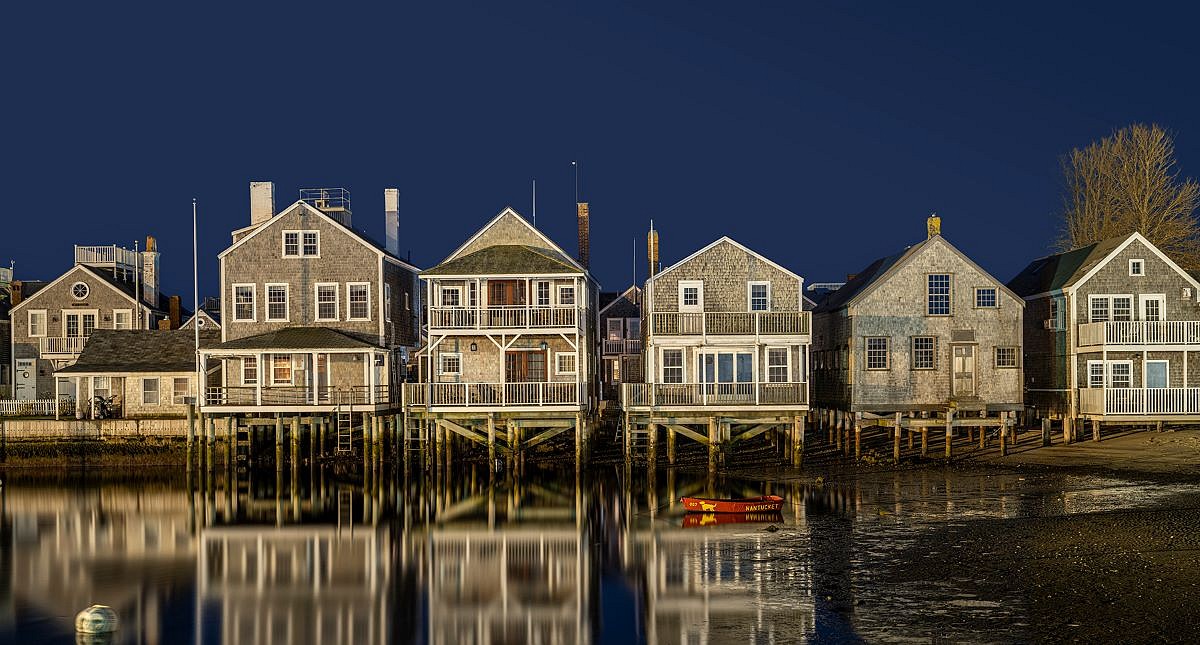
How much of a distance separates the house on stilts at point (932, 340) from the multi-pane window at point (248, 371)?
24133mm

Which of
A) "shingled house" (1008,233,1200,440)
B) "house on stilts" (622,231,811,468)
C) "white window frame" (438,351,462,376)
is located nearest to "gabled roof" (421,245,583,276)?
"white window frame" (438,351,462,376)

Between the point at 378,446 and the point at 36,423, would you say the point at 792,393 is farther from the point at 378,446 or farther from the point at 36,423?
the point at 36,423

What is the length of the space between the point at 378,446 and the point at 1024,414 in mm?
26697

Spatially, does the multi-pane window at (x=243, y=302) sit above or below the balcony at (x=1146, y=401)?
above

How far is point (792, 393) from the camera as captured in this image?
42.8 metres

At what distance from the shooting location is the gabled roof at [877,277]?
4572 centimetres

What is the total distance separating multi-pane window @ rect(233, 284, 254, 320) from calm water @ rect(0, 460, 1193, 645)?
7.79 m

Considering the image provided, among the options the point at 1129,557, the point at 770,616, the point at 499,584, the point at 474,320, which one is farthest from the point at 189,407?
the point at 1129,557

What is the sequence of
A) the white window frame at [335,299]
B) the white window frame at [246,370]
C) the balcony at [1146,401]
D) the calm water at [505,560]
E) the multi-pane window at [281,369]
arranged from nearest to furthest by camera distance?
the calm water at [505,560] → the balcony at [1146,401] → the multi-pane window at [281,369] → the white window frame at [246,370] → the white window frame at [335,299]

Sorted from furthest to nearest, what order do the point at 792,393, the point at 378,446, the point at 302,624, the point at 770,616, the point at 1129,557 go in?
1. the point at 378,446
2. the point at 792,393
3. the point at 1129,557
4. the point at 302,624
5. the point at 770,616

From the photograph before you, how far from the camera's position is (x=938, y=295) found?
45906 mm

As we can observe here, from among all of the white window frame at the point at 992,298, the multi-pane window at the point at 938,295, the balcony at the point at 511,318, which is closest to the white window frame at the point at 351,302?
the balcony at the point at 511,318

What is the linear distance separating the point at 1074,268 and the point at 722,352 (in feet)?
49.9

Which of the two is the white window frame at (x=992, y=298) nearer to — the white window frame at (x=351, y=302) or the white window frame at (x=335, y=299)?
the white window frame at (x=351, y=302)
